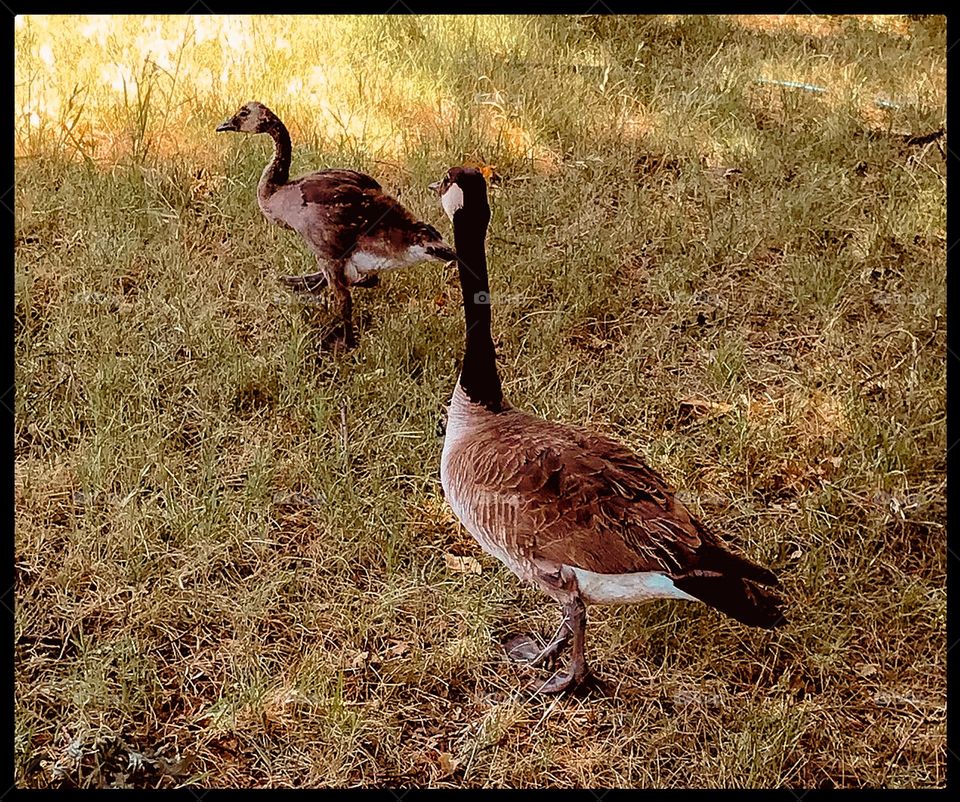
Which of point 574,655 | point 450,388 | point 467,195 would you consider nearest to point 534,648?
point 574,655

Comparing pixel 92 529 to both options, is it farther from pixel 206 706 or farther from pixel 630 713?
pixel 630 713

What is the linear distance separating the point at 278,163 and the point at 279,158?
0.01 metres

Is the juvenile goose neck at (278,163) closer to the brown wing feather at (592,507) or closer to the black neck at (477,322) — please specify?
the black neck at (477,322)

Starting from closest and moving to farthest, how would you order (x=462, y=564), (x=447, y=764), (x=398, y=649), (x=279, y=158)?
(x=447, y=764)
(x=398, y=649)
(x=462, y=564)
(x=279, y=158)

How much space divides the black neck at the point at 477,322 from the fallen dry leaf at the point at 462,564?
0.30 meters

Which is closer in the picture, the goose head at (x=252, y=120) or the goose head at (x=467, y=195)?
the goose head at (x=467, y=195)

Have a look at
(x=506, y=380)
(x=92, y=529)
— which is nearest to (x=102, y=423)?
(x=92, y=529)

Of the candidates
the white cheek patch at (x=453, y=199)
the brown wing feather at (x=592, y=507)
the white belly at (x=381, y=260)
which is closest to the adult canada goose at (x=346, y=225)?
the white belly at (x=381, y=260)

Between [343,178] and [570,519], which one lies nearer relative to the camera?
[570,519]

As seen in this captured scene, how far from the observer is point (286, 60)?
2549mm

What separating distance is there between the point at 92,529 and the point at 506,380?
35.6 inches

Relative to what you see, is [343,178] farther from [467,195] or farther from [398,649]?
[398,649]

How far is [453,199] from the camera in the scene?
74.0 inches

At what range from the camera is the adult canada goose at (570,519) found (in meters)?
1.64
